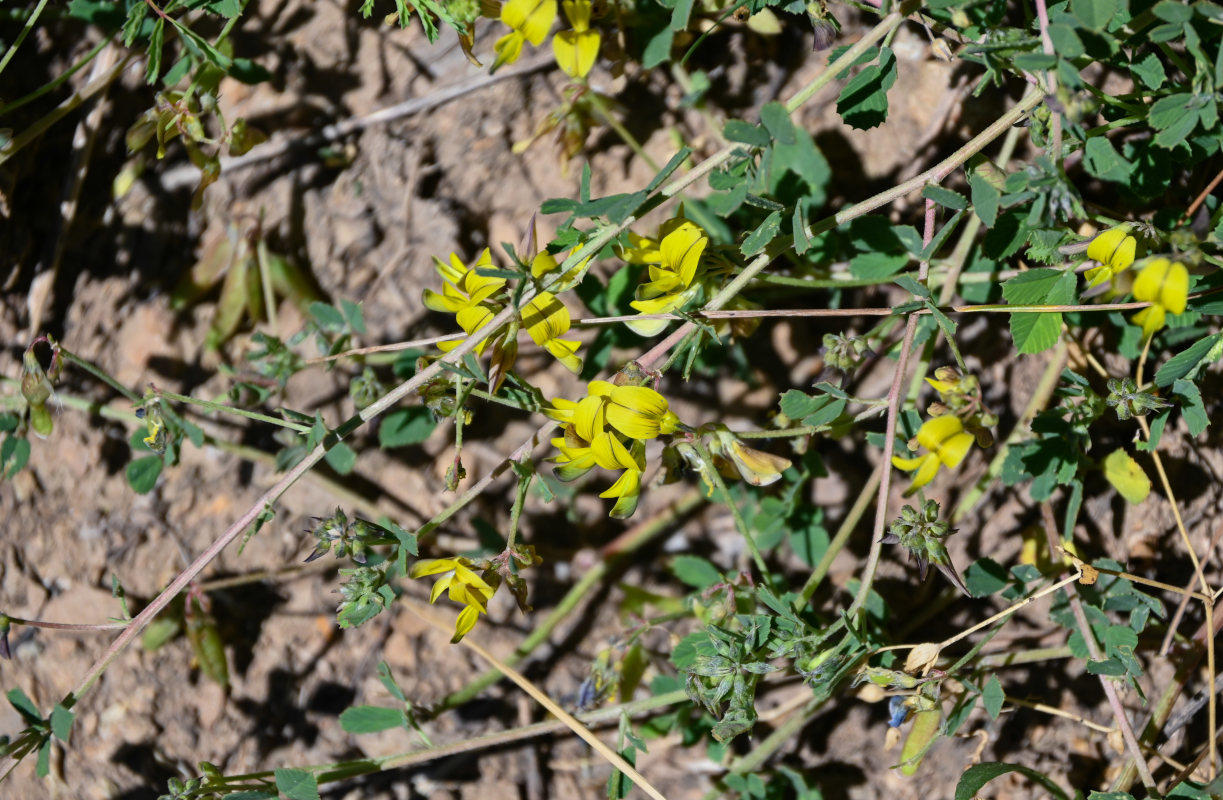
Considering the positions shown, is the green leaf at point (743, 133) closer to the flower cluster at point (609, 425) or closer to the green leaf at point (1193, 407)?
the flower cluster at point (609, 425)

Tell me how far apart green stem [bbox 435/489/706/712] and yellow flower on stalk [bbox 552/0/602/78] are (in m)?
1.44

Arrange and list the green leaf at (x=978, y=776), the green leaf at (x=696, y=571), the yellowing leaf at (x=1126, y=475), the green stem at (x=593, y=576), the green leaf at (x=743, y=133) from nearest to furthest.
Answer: the green leaf at (x=743, y=133) → the green leaf at (x=978, y=776) → the yellowing leaf at (x=1126, y=475) → the green leaf at (x=696, y=571) → the green stem at (x=593, y=576)

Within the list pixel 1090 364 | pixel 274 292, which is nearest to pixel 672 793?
pixel 1090 364

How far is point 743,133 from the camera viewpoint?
1.75 m

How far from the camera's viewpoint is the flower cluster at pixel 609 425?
1.82 meters

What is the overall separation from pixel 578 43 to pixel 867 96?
674 mm

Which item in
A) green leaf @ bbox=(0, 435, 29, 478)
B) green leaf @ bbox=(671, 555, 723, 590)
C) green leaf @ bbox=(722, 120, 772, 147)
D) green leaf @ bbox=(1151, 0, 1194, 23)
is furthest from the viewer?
green leaf @ bbox=(671, 555, 723, 590)

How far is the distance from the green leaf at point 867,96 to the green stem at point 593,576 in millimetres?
1341

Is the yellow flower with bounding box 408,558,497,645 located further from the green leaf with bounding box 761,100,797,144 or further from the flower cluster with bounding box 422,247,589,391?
the green leaf with bounding box 761,100,797,144

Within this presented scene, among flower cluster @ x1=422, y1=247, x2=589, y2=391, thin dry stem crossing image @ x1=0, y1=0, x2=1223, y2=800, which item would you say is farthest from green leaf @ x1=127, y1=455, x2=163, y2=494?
flower cluster @ x1=422, y1=247, x2=589, y2=391

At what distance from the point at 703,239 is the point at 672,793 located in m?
2.04

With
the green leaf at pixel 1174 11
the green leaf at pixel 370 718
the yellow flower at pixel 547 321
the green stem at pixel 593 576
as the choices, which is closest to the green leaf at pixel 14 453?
the green leaf at pixel 370 718

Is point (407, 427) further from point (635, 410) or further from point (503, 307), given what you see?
point (635, 410)

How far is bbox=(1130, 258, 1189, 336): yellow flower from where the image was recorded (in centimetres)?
159
